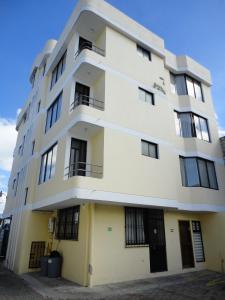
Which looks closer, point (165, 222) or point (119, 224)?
point (119, 224)

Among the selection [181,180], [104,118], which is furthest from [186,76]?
[104,118]

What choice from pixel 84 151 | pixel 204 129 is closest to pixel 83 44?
pixel 84 151

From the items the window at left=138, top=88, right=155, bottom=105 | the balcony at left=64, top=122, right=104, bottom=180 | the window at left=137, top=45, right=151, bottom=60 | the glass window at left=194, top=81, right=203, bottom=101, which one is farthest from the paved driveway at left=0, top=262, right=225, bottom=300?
the window at left=137, top=45, right=151, bottom=60

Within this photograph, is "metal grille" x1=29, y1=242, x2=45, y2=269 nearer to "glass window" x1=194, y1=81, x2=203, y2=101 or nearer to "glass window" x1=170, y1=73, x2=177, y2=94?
"glass window" x1=170, y1=73, x2=177, y2=94

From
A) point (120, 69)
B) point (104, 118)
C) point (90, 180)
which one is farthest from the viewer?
point (120, 69)

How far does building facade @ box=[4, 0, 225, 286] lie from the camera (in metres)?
10.1

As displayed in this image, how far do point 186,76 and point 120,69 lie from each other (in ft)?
21.1

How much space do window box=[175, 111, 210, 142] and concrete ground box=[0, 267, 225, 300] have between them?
8180mm

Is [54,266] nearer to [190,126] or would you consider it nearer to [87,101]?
[87,101]

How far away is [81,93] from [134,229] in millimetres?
7503

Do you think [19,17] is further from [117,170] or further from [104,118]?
[117,170]

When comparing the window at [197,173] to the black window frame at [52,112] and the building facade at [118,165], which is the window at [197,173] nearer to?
the building facade at [118,165]

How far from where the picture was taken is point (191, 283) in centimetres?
998

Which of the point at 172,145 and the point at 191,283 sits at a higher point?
the point at 172,145
